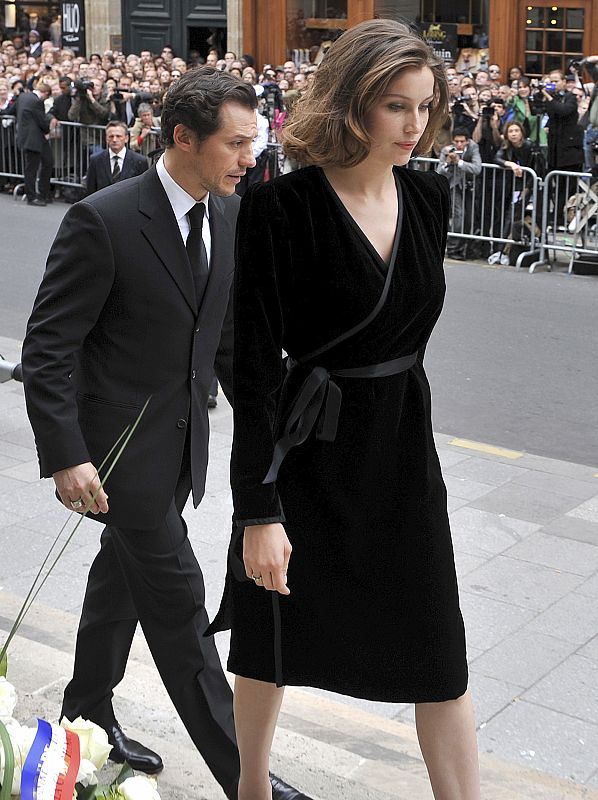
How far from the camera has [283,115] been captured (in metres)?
15.7

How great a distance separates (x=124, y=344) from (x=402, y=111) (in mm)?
987

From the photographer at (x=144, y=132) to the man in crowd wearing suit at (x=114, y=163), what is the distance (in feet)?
10.0

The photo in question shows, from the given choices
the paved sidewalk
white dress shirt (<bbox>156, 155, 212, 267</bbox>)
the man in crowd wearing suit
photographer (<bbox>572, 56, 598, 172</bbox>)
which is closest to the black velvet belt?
white dress shirt (<bbox>156, 155, 212, 267</bbox>)

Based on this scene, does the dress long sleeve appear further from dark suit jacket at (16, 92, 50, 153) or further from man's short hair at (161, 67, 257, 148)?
dark suit jacket at (16, 92, 50, 153)

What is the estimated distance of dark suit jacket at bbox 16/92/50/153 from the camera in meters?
17.3

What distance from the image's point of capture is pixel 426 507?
8.89ft

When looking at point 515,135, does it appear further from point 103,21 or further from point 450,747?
point 103,21

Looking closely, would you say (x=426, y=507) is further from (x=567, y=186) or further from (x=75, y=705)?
(x=567, y=186)

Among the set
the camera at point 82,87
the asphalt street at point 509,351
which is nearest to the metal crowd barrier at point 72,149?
the camera at point 82,87

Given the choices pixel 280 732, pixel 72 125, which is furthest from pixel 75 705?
pixel 72 125

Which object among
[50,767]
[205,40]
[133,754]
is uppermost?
[205,40]

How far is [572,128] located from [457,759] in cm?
1223

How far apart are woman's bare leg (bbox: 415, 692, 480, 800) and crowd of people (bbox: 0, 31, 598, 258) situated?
8.51m

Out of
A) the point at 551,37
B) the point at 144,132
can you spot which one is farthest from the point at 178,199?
the point at 551,37
